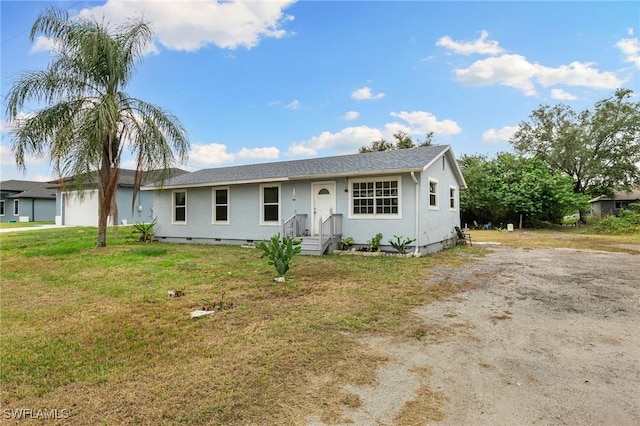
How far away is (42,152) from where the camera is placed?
34.5ft

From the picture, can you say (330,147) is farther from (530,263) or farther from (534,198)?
(530,263)

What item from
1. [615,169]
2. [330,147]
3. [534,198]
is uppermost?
[330,147]

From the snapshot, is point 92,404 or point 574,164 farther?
point 574,164

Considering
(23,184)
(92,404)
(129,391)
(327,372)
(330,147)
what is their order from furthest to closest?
(23,184) < (330,147) < (327,372) < (129,391) < (92,404)

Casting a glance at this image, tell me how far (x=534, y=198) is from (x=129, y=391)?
24967 millimetres

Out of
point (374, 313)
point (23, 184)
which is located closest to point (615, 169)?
point (374, 313)

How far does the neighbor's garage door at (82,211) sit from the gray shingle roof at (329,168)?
474 inches

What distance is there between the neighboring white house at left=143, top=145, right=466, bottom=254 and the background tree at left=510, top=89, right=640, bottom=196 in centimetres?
1746

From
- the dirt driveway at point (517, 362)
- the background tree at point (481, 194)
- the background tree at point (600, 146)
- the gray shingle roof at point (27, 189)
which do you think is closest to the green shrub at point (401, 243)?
the dirt driveway at point (517, 362)

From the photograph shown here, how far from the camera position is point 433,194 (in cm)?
1173

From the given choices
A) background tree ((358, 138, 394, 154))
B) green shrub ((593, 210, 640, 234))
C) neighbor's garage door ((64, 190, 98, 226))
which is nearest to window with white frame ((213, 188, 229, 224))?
neighbor's garage door ((64, 190, 98, 226))

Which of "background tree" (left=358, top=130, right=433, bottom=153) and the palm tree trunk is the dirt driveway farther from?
"background tree" (left=358, top=130, right=433, bottom=153)

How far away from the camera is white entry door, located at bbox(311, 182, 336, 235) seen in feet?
38.3

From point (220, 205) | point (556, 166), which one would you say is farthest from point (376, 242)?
point (556, 166)
